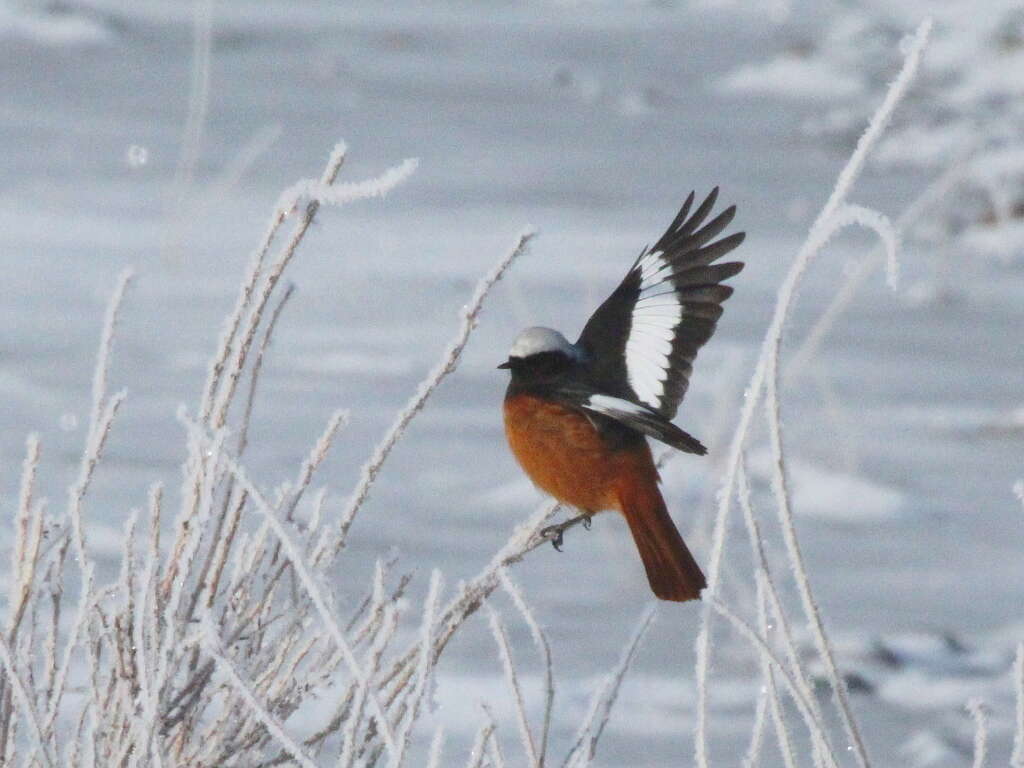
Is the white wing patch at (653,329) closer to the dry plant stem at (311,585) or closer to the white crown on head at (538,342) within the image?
the white crown on head at (538,342)

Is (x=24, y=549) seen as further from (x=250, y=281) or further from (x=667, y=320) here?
(x=667, y=320)

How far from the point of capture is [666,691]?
444 cm

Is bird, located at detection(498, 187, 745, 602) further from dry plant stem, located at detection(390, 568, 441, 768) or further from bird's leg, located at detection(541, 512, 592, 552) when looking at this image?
dry plant stem, located at detection(390, 568, 441, 768)

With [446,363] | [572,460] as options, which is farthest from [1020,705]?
[572,460]

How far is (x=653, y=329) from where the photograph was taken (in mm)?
2689

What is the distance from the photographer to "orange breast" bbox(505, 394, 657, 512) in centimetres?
261

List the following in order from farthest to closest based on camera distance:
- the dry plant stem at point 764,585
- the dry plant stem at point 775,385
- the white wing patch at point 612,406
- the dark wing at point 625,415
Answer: the white wing patch at point 612,406
the dark wing at point 625,415
the dry plant stem at point 764,585
the dry plant stem at point 775,385

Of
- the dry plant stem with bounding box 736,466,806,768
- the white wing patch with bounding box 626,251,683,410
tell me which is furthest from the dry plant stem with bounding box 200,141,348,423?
the white wing patch with bounding box 626,251,683,410

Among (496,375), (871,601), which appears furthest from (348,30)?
(871,601)

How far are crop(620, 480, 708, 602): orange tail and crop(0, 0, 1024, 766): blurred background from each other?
316mm

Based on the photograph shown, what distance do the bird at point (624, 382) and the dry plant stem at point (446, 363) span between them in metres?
0.44

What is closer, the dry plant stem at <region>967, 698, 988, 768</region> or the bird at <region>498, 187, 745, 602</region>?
the dry plant stem at <region>967, 698, 988, 768</region>

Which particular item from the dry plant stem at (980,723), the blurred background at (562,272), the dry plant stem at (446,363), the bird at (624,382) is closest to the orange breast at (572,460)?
the bird at (624,382)

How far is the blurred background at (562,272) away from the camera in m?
4.97
